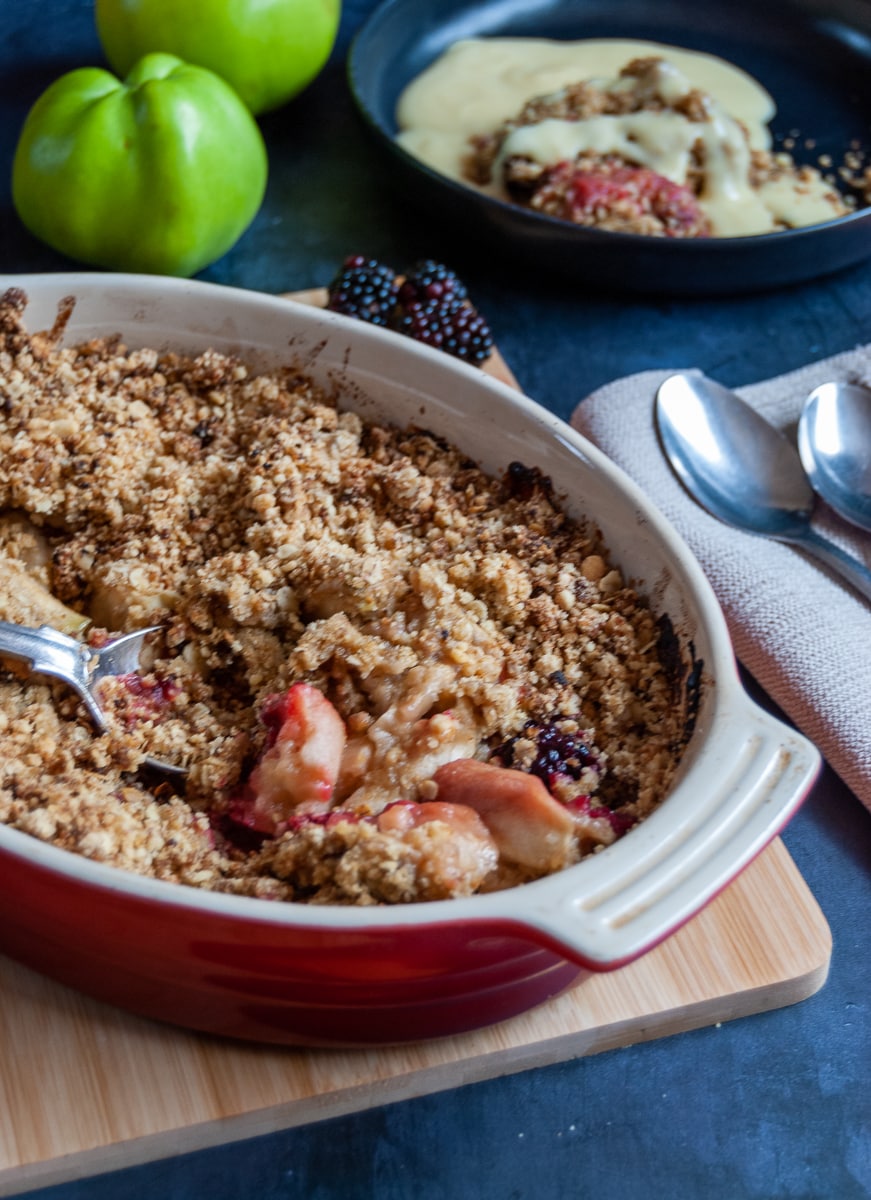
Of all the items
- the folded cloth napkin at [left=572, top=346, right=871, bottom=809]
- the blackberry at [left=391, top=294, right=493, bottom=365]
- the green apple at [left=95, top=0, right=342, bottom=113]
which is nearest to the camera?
the folded cloth napkin at [left=572, top=346, right=871, bottom=809]

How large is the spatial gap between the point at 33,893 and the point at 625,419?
2.93 feet

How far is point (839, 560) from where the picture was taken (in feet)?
4.35

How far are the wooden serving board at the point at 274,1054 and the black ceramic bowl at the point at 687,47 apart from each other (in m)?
0.89

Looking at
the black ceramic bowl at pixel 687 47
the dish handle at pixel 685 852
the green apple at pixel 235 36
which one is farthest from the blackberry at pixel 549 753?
the green apple at pixel 235 36

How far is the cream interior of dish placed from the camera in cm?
177

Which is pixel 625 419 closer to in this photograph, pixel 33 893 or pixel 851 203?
pixel 851 203

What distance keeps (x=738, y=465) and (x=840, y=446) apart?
0.43ft

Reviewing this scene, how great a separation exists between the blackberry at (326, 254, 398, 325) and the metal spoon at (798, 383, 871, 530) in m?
0.53

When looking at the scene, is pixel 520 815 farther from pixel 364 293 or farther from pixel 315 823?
pixel 364 293

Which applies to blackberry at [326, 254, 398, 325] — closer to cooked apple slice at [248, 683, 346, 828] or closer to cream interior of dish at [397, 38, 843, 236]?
cream interior of dish at [397, 38, 843, 236]

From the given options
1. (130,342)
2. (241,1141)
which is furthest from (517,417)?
(241,1141)

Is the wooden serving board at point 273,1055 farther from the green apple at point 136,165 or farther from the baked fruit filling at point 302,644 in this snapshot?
the green apple at point 136,165

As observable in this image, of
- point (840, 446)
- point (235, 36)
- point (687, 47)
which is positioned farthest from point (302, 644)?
point (687, 47)

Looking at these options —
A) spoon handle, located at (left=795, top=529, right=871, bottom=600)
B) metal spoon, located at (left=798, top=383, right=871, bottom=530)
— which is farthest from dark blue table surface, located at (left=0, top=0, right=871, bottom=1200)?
metal spoon, located at (left=798, top=383, right=871, bottom=530)
